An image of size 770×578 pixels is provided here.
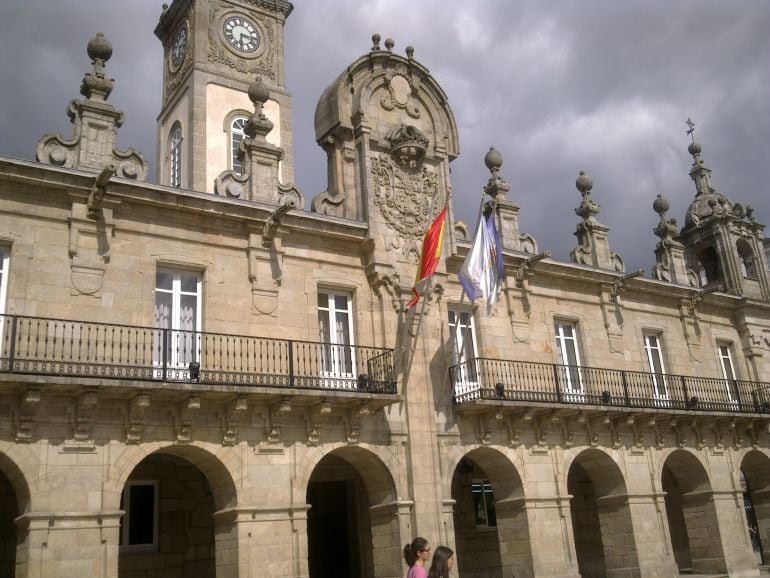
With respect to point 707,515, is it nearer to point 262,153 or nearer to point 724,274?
point 724,274

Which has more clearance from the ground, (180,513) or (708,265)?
(708,265)

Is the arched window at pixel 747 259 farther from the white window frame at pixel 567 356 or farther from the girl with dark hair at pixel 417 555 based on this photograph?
the girl with dark hair at pixel 417 555

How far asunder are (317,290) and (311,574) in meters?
6.53

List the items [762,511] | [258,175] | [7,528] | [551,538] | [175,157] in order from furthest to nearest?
[175,157] < [762,511] < [551,538] < [258,175] < [7,528]

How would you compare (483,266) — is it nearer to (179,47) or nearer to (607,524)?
(607,524)

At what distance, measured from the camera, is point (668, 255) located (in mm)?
23094

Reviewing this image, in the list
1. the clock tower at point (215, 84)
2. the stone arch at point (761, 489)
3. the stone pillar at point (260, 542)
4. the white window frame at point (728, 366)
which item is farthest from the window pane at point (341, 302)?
the stone arch at point (761, 489)

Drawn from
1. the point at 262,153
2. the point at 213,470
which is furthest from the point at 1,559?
the point at 262,153

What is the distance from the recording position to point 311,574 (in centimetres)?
1780

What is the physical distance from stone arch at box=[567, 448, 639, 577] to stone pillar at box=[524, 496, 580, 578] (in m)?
1.12

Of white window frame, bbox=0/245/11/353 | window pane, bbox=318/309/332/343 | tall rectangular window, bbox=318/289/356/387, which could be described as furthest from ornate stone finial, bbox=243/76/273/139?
white window frame, bbox=0/245/11/353

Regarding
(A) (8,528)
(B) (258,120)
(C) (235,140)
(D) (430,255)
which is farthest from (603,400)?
(C) (235,140)

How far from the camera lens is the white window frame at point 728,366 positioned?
22328mm

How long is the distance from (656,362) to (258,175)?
1193 centimetres
